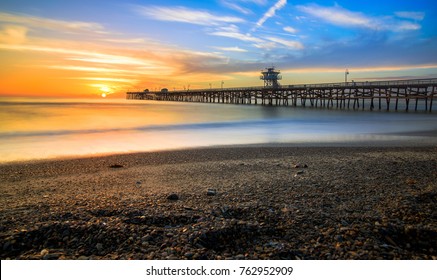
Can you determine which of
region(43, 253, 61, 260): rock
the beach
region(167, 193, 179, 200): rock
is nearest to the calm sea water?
the beach

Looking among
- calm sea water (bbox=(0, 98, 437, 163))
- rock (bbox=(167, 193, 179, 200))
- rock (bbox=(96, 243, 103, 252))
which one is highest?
rock (bbox=(167, 193, 179, 200))

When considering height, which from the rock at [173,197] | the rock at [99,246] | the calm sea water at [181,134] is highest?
the rock at [173,197]

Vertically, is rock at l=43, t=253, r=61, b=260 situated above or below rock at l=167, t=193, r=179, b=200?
below

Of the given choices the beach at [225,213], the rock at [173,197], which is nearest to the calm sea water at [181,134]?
the beach at [225,213]

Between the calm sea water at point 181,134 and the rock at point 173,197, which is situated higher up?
the rock at point 173,197

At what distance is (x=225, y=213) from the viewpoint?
378 cm

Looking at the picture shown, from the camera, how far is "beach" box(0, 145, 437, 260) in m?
2.87

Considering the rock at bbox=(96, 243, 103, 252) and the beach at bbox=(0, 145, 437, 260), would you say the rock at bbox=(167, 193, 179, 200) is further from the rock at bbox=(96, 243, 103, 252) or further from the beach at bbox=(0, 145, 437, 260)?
the rock at bbox=(96, 243, 103, 252)

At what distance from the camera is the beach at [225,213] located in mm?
2873

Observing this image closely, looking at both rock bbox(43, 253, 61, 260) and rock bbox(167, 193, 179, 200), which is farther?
rock bbox(167, 193, 179, 200)

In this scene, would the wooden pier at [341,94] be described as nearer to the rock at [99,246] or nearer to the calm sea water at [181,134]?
the calm sea water at [181,134]

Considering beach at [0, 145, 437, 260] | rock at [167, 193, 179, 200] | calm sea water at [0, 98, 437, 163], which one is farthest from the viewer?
calm sea water at [0, 98, 437, 163]

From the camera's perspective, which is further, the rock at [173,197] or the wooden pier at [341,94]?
the wooden pier at [341,94]

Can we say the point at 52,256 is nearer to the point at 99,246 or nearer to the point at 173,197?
the point at 99,246
